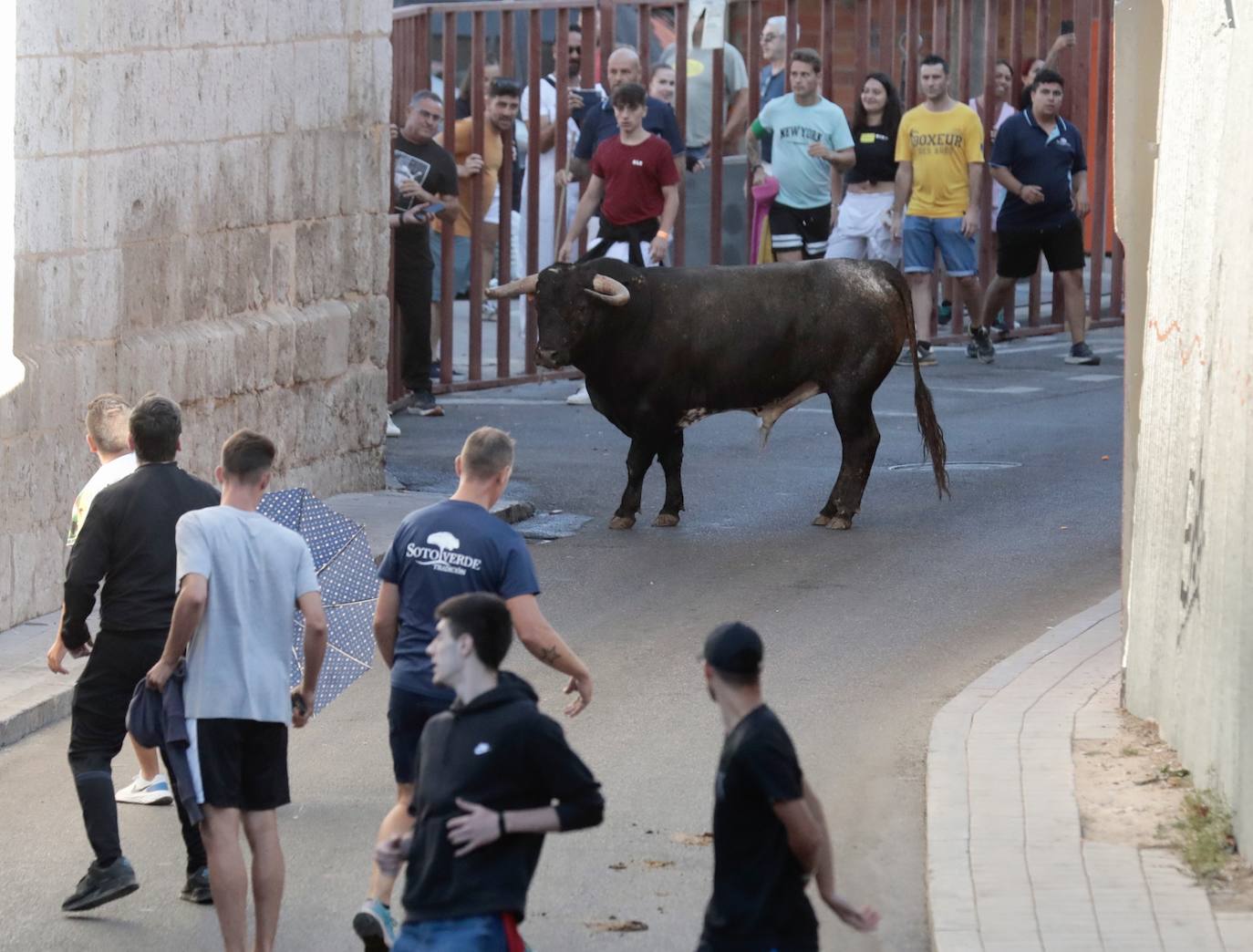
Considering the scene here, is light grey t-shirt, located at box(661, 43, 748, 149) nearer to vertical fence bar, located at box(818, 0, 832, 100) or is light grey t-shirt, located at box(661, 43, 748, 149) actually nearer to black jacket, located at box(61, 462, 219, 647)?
vertical fence bar, located at box(818, 0, 832, 100)

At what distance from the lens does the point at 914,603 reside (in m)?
10.6

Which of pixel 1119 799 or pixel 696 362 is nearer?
pixel 1119 799

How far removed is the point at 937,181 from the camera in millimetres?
18609

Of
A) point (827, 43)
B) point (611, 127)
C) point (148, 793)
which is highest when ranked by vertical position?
point (827, 43)

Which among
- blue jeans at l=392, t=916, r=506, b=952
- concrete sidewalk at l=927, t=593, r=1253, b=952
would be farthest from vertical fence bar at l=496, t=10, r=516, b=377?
blue jeans at l=392, t=916, r=506, b=952

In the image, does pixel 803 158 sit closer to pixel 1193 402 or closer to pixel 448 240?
pixel 448 240

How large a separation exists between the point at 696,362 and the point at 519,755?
26.2ft

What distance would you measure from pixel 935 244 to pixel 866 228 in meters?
0.60

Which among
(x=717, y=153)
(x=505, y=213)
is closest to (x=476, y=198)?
(x=505, y=213)

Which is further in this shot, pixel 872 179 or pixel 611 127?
pixel 872 179

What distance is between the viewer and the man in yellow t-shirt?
18594mm

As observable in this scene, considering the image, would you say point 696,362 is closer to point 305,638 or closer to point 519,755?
point 305,638

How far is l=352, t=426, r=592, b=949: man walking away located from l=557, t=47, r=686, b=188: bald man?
36.3 ft

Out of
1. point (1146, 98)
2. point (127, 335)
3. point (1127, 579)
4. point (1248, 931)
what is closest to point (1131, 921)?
point (1248, 931)
